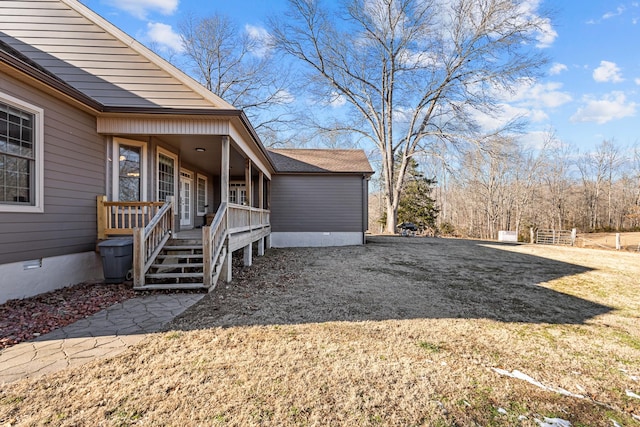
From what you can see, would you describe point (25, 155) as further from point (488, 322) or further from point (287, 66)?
point (287, 66)

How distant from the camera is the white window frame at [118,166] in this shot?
20.9 ft

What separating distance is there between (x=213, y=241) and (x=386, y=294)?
3382 millimetres

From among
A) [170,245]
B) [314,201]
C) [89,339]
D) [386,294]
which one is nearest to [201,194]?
[314,201]

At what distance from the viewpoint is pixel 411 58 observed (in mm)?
21109

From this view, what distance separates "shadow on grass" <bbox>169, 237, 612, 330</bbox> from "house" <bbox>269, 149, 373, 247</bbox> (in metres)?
3.39

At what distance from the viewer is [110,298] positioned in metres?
4.70

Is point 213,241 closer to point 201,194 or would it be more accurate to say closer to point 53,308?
point 53,308

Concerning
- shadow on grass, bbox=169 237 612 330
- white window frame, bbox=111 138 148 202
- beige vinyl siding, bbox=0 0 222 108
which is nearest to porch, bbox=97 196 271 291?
white window frame, bbox=111 138 148 202

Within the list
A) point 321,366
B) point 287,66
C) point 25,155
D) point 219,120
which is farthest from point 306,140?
point 321,366

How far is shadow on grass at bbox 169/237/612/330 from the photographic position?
14.1ft

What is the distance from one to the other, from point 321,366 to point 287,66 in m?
23.1

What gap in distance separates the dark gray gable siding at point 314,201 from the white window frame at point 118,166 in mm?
6154

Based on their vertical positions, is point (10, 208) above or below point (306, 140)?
below

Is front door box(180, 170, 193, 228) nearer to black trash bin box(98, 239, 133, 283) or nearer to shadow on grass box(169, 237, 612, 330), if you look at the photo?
shadow on grass box(169, 237, 612, 330)
